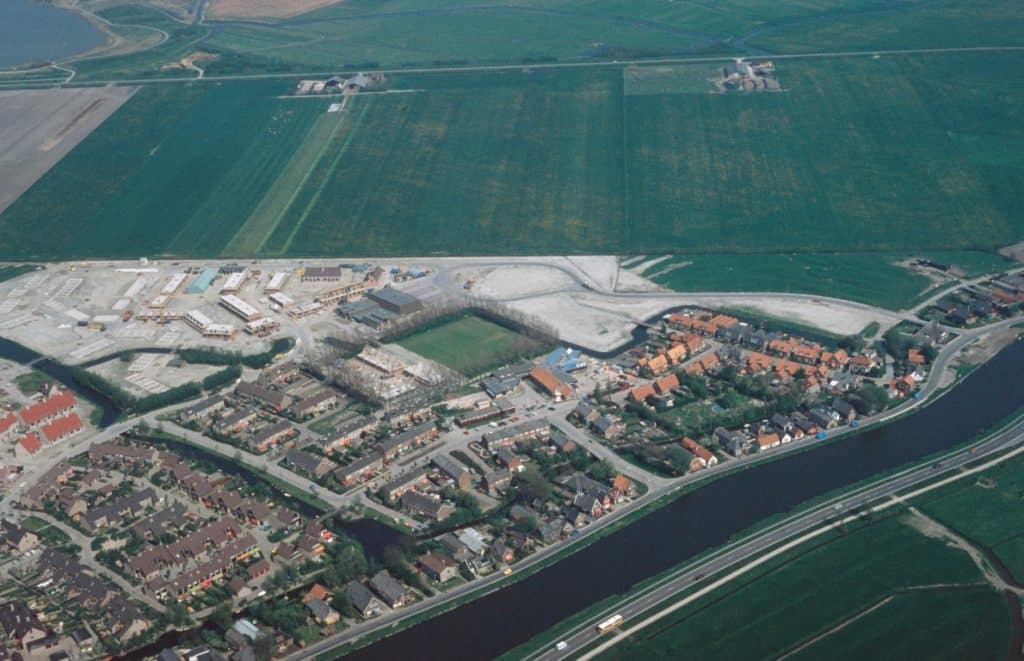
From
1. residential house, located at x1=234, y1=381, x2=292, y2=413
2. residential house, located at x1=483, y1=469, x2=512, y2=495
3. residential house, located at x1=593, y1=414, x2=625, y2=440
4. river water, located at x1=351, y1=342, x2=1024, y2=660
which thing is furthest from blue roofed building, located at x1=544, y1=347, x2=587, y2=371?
residential house, located at x1=234, y1=381, x2=292, y2=413

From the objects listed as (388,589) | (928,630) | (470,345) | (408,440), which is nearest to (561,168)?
(470,345)

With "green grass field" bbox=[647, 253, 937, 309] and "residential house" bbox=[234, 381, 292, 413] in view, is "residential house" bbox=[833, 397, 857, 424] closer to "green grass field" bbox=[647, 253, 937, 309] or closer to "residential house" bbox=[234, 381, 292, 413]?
"green grass field" bbox=[647, 253, 937, 309]

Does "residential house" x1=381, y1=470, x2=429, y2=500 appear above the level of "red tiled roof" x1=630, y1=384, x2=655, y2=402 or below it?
below

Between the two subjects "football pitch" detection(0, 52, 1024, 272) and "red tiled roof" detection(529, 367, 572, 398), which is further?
"football pitch" detection(0, 52, 1024, 272)

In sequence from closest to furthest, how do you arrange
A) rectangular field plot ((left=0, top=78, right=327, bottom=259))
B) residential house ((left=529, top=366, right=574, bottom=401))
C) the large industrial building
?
residential house ((left=529, top=366, right=574, bottom=401)) → the large industrial building → rectangular field plot ((left=0, top=78, right=327, bottom=259))

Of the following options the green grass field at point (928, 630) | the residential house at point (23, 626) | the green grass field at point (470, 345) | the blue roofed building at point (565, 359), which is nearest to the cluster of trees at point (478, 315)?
the green grass field at point (470, 345)

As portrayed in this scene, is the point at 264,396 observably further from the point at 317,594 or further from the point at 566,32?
the point at 566,32

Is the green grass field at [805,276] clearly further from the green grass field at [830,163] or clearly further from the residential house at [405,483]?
the residential house at [405,483]
